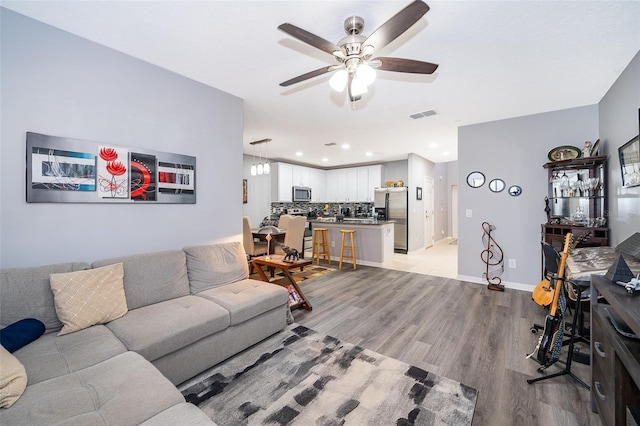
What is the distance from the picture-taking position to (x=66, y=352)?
1.51 metres

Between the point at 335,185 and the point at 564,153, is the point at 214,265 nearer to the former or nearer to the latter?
the point at 564,153

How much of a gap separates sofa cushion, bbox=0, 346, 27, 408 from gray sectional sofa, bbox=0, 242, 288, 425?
30mm

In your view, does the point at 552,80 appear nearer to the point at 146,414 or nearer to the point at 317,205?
the point at 146,414

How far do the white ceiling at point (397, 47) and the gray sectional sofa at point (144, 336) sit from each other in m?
1.80

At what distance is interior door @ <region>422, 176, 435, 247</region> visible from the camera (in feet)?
25.3

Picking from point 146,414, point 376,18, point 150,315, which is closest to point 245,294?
point 150,315

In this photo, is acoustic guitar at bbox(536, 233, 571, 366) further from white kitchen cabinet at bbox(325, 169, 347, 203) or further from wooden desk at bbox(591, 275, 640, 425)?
white kitchen cabinet at bbox(325, 169, 347, 203)

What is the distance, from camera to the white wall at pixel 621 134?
7.61 ft

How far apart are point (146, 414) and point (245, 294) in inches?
54.2

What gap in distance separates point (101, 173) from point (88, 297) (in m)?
1.02

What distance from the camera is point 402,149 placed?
6148 millimetres

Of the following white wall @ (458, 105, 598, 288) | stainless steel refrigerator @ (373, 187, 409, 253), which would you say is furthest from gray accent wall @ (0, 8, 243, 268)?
stainless steel refrigerator @ (373, 187, 409, 253)

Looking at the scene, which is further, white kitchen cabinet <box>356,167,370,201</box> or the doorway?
the doorway

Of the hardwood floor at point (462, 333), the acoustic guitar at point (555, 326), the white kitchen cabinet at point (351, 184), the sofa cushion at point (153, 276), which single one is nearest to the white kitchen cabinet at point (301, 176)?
the white kitchen cabinet at point (351, 184)
